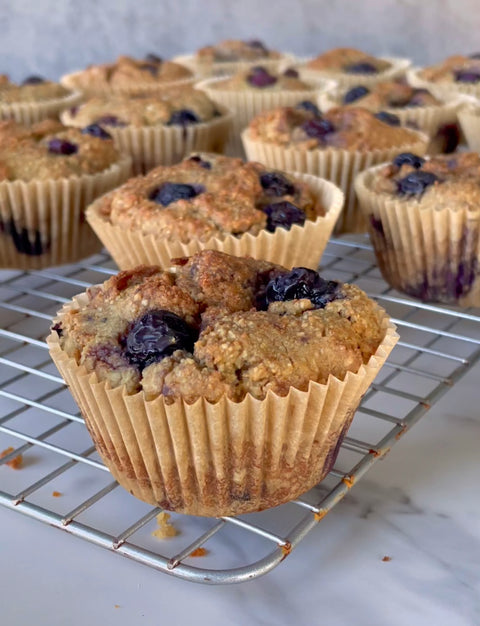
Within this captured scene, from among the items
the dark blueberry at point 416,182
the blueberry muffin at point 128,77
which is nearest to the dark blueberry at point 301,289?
the dark blueberry at point 416,182

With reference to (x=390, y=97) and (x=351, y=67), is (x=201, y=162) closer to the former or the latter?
(x=390, y=97)

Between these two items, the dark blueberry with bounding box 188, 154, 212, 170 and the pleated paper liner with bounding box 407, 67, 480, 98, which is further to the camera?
the pleated paper liner with bounding box 407, 67, 480, 98

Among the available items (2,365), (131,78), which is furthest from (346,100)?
(2,365)

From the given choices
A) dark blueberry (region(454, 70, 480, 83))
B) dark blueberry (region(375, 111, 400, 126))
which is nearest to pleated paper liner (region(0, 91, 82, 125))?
dark blueberry (region(375, 111, 400, 126))

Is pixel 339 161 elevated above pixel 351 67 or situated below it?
above

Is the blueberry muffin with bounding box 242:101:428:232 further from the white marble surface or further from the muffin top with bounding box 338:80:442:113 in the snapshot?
the white marble surface

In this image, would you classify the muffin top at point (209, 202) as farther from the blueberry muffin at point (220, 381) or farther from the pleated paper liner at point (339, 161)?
the blueberry muffin at point (220, 381)

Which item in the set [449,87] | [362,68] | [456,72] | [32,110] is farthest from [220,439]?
[362,68]

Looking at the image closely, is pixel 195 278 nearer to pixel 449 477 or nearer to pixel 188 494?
pixel 188 494
